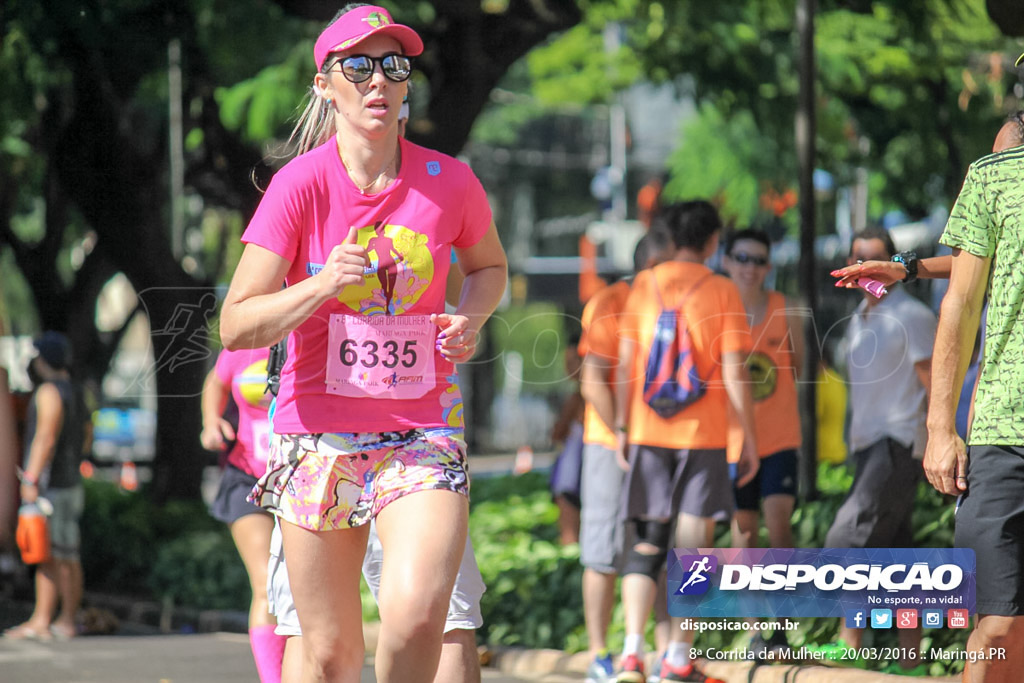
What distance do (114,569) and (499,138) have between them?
40321 mm

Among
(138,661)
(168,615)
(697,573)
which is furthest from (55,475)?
(697,573)

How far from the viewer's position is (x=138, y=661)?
8.44 meters

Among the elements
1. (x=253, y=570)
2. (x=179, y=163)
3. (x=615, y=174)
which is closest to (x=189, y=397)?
(x=179, y=163)

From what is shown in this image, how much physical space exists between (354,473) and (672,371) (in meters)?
2.94

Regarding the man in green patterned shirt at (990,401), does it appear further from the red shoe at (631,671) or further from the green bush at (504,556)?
the red shoe at (631,671)

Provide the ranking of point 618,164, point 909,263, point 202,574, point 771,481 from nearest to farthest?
1. point 909,263
2. point 771,481
3. point 202,574
4. point 618,164

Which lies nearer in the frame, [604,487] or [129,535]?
[604,487]

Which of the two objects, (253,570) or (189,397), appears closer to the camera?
(253,570)

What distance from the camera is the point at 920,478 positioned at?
7.13 metres

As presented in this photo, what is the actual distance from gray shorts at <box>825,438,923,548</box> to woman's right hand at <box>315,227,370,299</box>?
3.57 m

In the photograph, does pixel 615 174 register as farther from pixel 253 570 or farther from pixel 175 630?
pixel 253 570

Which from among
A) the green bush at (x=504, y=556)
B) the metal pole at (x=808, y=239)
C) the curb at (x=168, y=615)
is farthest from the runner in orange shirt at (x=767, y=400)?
the curb at (x=168, y=615)

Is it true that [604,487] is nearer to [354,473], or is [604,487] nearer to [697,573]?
[697,573]

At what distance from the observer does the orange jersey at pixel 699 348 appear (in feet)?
22.3
